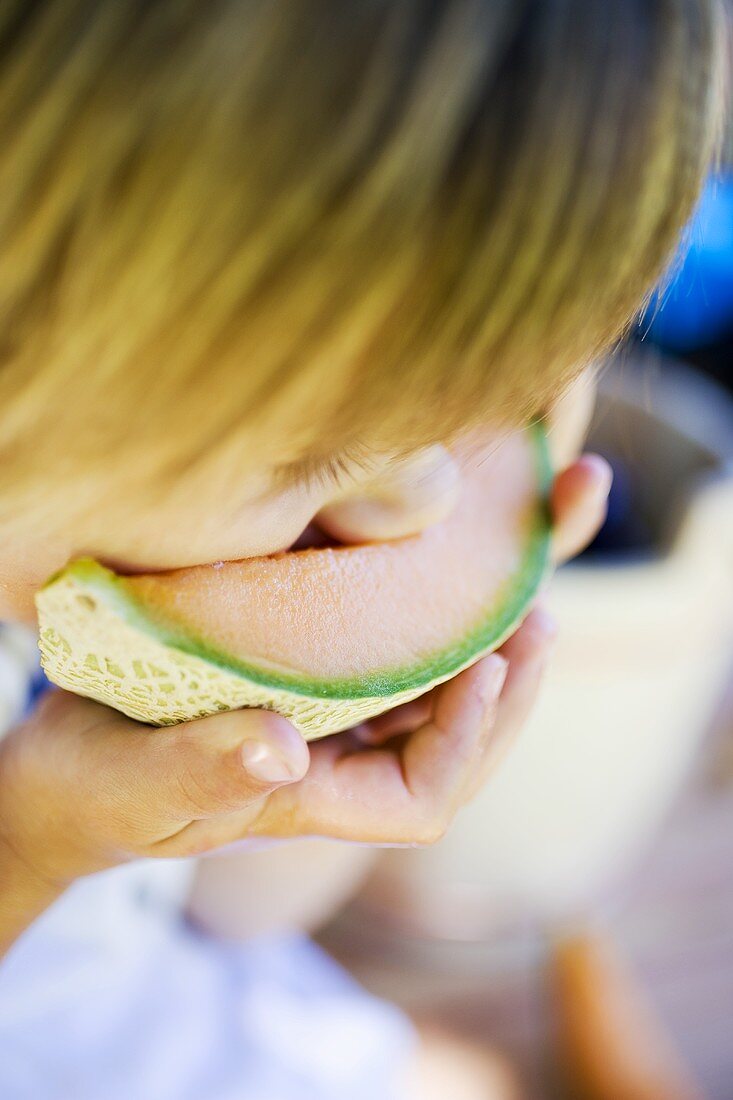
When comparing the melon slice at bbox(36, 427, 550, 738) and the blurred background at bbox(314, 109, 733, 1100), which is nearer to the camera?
the melon slice at bbox(36, 427, 550, 738)

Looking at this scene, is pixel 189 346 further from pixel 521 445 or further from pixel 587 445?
Result: pixel 587 445

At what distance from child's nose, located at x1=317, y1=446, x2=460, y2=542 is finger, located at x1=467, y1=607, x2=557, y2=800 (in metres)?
0.13

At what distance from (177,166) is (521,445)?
400 millimetres

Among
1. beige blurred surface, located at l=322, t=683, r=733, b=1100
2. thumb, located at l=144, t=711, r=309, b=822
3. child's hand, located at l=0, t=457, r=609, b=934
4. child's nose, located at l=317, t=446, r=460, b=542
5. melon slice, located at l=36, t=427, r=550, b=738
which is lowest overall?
beige blurred surface, located at l=322, t=683, r=733, b=1100

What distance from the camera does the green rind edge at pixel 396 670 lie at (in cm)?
41

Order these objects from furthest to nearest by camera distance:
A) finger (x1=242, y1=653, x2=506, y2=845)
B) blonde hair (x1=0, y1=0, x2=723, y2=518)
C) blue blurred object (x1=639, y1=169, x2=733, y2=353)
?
1. blue blurred object (x1=639, y1=169, x2=733, y2=353)
2. finger (x1=242, y1=653, x2=506, y2=845)
3. blonde hair (x1=0, y1=0, x2=723, y2=518)

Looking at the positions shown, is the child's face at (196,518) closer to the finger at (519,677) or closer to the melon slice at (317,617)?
the melon slice at (317,617)

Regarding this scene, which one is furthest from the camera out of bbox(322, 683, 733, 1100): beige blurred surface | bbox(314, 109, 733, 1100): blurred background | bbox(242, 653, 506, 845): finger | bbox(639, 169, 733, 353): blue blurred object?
bbox(639, 169, 733, 353): blue blurred object

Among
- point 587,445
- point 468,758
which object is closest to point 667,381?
point 587,445

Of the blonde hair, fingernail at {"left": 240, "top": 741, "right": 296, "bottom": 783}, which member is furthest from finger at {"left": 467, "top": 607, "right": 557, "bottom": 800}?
the blonde hair

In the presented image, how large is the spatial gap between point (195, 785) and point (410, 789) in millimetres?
163

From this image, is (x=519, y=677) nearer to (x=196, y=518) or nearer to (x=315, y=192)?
(x=196, y=518)

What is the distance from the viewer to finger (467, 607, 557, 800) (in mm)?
649

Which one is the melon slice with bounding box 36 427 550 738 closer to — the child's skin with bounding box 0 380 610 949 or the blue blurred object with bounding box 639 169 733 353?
the child's skin with bounding box 0 380 610 949
